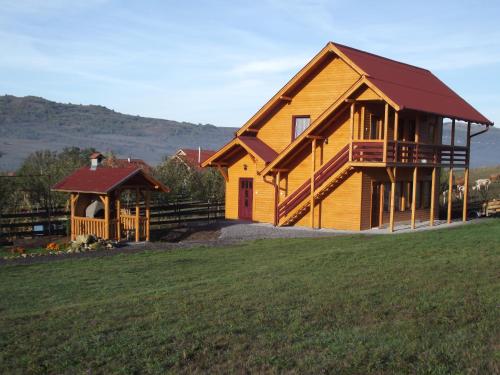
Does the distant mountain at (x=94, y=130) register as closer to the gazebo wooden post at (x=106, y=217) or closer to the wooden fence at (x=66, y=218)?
the wooden fence at (x=66, y=218)

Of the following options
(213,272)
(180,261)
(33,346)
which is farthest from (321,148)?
(33,346)

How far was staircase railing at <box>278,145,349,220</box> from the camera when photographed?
24688 millimetres

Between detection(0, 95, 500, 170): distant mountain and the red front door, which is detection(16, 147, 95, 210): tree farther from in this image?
detection(0, 95, 500, 170): distant mountain

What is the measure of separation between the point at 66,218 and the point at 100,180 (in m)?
4.26

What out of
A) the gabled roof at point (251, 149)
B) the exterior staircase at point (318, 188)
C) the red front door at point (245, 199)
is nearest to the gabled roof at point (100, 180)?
the gabled roof at point (251, 149)

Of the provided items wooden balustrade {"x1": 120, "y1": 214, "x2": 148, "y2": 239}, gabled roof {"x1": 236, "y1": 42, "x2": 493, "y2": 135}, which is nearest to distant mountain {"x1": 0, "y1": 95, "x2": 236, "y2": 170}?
gabled roof {"x1": 236, "y1": 42, "x2": 493, "y2": 135}

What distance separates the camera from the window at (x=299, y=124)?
1094 inches

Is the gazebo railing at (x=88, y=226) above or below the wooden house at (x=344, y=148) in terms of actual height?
below

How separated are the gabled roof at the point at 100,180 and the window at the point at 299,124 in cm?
768

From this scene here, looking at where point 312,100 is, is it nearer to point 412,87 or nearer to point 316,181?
point 316,181

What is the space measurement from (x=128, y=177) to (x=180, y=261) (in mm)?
6350

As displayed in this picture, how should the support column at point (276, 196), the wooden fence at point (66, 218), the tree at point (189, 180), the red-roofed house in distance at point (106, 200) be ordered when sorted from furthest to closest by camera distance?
1. the tree at point (189, 180)
2. the support column at point (276, 196)
3. the wooden fence at point (66, 218)
4. the red-roofed house in distance at point (106, 200)

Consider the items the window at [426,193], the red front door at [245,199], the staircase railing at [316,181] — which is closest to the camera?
the staircase railing at [316,181]

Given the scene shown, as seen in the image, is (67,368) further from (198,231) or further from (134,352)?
(198,231)
